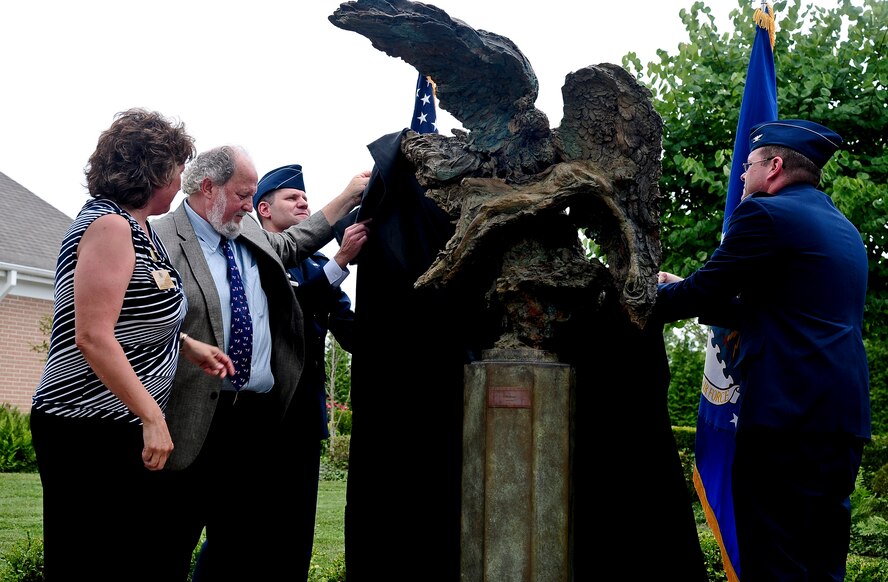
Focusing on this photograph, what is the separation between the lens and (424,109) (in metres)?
5.56

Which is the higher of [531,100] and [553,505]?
[531,100]

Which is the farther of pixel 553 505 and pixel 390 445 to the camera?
pixel 390 445

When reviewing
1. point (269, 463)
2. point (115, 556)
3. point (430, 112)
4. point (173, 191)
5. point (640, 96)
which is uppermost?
point (430, 112)

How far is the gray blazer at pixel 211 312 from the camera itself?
3.40m

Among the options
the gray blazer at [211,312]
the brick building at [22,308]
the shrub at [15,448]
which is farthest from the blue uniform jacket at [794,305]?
the brick building at [22,308]

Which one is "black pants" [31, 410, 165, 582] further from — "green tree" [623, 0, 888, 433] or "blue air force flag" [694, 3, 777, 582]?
"green tree" [623, 0, 888, 433]

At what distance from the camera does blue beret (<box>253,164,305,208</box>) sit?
191 inches

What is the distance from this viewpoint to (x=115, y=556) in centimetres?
299

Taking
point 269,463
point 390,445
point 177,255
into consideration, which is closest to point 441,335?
Answer: point 390,445

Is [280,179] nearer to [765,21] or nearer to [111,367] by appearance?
[111,367]

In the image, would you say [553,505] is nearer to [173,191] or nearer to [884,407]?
[173,191]

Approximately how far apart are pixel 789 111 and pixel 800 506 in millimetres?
6674

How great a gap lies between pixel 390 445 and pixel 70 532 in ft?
5.37

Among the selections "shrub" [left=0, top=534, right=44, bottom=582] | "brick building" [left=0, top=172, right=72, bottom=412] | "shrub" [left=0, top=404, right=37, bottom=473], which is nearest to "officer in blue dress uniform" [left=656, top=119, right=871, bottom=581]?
"shrub" [left=0, top=534, right=44, bottom=582]
